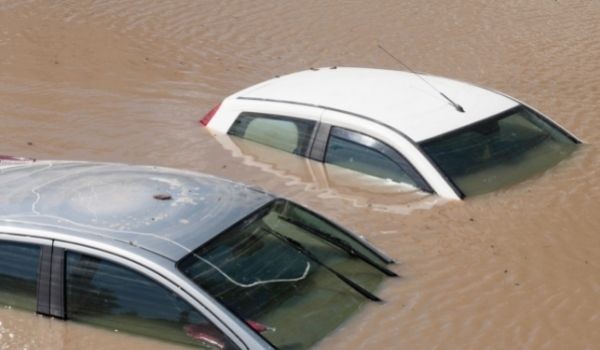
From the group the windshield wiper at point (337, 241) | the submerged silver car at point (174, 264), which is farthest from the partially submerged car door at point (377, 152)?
the submerged silver car at point (174, 264)

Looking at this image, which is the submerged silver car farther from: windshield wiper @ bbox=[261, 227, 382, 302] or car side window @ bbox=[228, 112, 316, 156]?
car side window @ bbox=[228, 112, 316, 156]

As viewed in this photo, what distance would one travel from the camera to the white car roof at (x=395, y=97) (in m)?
8.97

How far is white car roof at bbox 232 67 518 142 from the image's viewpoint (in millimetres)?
8969

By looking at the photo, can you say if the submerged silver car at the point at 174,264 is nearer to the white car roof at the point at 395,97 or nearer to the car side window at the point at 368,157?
the car side window at the point at 368,157

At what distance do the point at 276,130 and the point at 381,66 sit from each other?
4.77 meters

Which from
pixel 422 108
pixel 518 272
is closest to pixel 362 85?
pixel 422 108

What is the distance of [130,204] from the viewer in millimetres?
5957

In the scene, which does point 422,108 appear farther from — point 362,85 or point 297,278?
point 297,278

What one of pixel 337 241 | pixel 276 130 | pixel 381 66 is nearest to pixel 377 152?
pixel 276 130

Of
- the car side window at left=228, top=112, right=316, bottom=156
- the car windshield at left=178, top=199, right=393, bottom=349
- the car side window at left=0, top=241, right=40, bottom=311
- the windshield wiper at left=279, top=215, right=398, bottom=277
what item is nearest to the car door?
the car side window at left=0, top=241, right=40, bottom=311

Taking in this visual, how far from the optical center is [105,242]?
549 cm

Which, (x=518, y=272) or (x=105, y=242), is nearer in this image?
(x=105, y=242)

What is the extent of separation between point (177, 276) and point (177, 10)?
1133cm

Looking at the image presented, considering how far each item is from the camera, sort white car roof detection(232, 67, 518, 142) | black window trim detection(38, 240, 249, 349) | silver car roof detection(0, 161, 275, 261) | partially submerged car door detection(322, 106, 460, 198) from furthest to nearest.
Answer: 1. white car roof detection(232, 67, 518, 142)
2. partially submerged car door detection(322, 106, 460, 198)
3. silver car roof detection(0, 161, 275, 261)
4. black window trim detection(38, 240, 249, 349)
